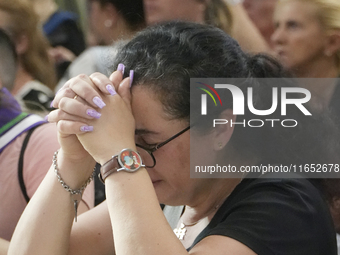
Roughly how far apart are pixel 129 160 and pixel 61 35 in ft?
6.18

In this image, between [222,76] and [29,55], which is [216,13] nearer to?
[222,76]

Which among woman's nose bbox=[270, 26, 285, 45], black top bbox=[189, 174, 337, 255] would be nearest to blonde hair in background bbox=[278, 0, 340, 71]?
woman's nose bbox=[270, 26, 285, 45]

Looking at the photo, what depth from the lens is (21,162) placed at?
1.42m

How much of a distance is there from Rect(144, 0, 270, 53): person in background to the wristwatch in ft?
3.35

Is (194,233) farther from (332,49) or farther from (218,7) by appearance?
(218,7)

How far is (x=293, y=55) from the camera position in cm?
184

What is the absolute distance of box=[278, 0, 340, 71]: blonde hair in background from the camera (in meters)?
1.77

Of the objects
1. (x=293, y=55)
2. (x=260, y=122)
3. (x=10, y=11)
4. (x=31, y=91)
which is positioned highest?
(x=10, y=11)

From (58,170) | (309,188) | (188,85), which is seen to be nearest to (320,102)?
(309,188)

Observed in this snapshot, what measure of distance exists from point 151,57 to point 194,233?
50 centimetres

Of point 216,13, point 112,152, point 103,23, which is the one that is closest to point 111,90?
point 112,152

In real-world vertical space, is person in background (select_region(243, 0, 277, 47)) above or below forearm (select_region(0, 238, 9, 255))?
above

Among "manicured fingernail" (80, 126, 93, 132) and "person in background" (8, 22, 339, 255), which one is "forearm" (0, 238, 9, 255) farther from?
"manicured fingernail" (80, 126, 93, 132)

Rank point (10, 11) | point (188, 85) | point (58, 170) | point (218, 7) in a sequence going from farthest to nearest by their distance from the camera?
point (10, 11) → point (218, 7) → point (58, 170) → point (188, 85)
